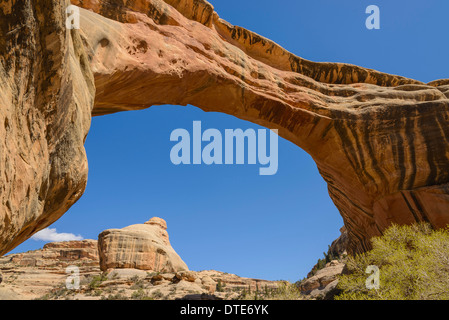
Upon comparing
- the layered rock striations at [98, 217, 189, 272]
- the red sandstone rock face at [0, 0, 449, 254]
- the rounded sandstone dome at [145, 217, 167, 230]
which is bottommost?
the layered rock striations at [98, 217, 189, 272]

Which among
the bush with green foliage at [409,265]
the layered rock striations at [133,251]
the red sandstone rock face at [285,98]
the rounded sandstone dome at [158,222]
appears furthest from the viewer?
the rounded sandstone dome at [158,222]

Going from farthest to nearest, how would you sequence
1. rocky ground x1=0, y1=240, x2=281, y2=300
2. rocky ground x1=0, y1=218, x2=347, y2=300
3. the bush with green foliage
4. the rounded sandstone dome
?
the rounded sandstone dome < rocky ground x1=0, y1=240, x2=281, y2=300 < rocky ground x1=0, y1=218, x2=347, y2=300 < the bush with green foliage

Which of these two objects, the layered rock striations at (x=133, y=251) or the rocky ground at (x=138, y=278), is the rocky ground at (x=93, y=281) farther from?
the layered rock striations at (x=133, y=251)

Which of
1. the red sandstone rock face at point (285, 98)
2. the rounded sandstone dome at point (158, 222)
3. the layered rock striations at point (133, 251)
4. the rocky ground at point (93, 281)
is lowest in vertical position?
the rocky ground at point (93, 281)

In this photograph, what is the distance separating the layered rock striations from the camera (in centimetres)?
3284

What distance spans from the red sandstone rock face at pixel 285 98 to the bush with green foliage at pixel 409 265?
1.32m

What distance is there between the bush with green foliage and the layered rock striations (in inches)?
990

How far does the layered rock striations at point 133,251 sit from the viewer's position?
32.8 meters

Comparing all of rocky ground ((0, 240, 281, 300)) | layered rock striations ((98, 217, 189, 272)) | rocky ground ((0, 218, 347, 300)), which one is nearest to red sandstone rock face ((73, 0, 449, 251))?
rocky ground ((0, 218, 347, 300))

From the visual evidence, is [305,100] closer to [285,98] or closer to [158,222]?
[285,98]

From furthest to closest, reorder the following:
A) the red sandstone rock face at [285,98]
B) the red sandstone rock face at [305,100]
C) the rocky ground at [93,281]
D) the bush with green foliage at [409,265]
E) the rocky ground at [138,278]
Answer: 1. the rocky ground at [93,281]
2. the rocky ground at [138,278]
3. the red sandstone rock face at [305,100]
4. the red sandstone rock face at [285,98]
5. the bush with green foliage at [409,265]

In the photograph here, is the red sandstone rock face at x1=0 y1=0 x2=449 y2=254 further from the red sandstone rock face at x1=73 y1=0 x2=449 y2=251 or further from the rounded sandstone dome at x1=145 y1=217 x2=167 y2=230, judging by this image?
the rounded sandstone dome at x1=145 y1=217 x2=167 y2=230

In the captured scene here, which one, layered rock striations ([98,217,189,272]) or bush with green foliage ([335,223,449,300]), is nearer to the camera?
bush with green foliage ([335,223,449,300])

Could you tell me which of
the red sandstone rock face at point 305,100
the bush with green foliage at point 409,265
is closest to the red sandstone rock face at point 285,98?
the red sandstone rock face at point 305,100
